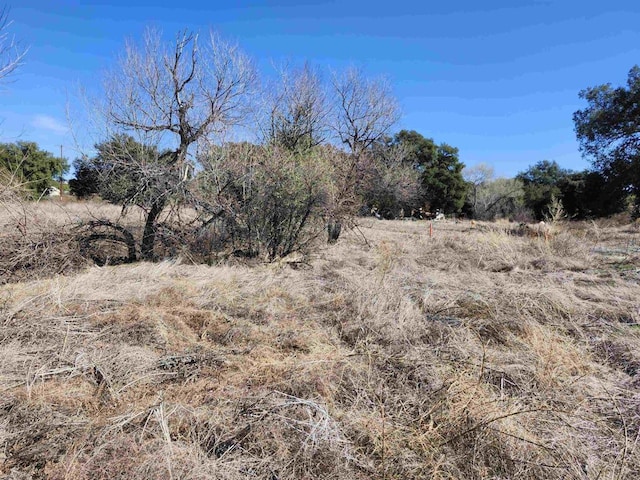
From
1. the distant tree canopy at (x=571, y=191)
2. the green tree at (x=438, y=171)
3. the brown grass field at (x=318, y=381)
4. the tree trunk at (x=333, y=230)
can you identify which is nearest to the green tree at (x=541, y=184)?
the distant tree canopy at (x=571, y=191)

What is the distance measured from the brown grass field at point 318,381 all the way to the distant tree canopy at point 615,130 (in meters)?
15.7

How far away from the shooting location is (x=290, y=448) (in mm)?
1933

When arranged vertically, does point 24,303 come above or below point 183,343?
above

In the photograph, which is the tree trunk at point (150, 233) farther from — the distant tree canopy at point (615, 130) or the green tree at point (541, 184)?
the green tree at point (541, 184)

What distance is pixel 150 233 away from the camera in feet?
24.8

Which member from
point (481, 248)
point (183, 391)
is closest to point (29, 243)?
point (183, 391)

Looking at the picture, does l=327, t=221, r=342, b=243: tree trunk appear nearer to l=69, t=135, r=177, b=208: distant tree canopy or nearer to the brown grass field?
l=69, t=135, r=177, b=208: distant tree canopy

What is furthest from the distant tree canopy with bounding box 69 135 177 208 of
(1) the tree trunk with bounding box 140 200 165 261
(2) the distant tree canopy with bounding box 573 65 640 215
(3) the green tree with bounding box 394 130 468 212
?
(3) the green tree with bounding box 394 130 468 212

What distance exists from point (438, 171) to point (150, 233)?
28.4m

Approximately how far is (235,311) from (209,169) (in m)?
4.31

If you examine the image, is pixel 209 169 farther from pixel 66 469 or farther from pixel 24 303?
pixel 66 469

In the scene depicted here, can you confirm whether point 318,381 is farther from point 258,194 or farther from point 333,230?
point 333,230

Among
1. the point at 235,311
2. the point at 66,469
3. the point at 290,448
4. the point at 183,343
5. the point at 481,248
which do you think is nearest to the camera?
the point at 66,469

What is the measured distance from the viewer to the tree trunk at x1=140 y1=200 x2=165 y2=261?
7.50 m
